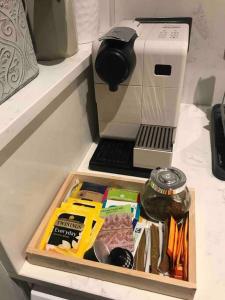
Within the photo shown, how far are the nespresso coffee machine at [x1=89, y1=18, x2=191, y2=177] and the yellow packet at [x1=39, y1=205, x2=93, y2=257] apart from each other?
164 mm

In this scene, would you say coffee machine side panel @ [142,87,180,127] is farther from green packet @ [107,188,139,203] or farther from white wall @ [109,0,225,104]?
white wall @ [109,0,225,104]

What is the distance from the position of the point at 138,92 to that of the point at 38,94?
25cm

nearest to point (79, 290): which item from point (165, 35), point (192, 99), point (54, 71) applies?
point (54, 71)

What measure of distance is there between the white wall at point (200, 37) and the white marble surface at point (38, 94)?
0.82 feet

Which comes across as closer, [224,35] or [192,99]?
[224,35]

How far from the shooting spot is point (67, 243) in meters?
0.50

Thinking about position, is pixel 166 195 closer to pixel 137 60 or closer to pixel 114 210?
pixel 114 210

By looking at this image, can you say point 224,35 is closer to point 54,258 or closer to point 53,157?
point 53,157

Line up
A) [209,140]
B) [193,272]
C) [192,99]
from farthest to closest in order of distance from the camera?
1. [192,99]
2. [209,140]
3. [193,272]

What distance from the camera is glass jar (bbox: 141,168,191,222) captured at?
0.51 meters

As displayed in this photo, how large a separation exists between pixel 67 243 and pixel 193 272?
0.23 m

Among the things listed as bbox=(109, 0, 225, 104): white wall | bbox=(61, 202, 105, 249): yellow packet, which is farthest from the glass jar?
bbox=(109, 0, 225, 104): white wall

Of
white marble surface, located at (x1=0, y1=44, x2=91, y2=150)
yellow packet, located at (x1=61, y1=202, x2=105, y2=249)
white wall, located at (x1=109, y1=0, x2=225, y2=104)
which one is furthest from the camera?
white wall, located at (x1=109, y1=0, x2=225, y2=104)

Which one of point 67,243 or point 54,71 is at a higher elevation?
point 54,71
